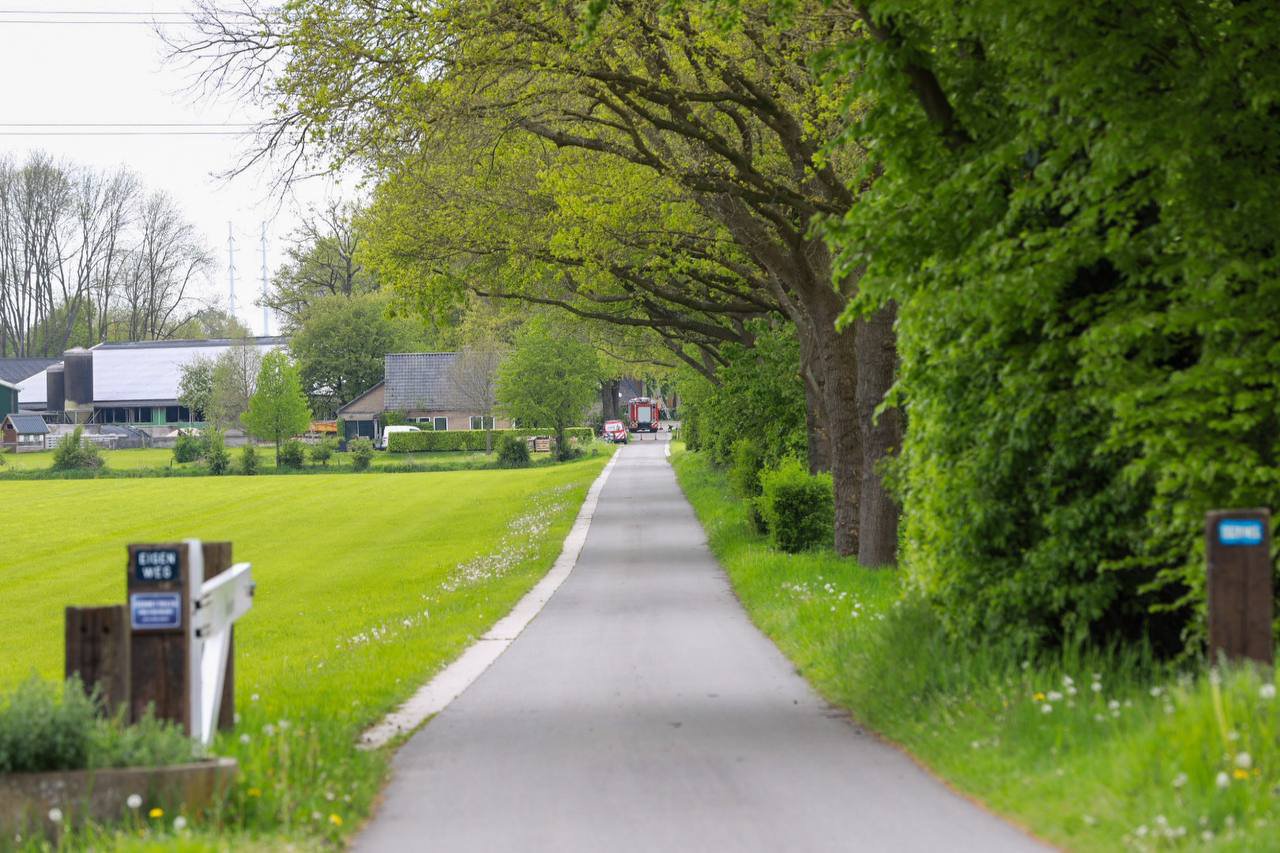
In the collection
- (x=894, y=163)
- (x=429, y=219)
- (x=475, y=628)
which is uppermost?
(x=429, y=219)

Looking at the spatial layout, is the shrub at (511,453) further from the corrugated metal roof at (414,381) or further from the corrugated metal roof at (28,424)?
the corrugated metal roof at (28,424)

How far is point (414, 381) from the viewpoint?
109 metres

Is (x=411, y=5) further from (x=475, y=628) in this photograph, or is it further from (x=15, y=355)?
(x=15, y=355)

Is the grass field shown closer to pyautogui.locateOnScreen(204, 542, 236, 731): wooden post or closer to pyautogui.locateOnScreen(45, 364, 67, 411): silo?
pyautogui.locateOnScreen(204, 542, 236, 731): wooden post

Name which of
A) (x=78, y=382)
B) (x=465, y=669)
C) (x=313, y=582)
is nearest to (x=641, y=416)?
(x=78, y=382)

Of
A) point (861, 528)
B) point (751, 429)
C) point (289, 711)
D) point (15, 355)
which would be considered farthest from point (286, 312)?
point (289, 711)

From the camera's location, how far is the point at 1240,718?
5.97 m

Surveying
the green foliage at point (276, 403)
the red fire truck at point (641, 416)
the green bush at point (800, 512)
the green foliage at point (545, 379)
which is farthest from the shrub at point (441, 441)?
the green bush at point (800, 512)

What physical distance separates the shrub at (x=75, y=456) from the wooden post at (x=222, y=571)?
7597 centimetres

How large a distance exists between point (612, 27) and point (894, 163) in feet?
20.8

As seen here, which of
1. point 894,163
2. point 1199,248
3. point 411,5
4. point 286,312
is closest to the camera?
point 1199,248

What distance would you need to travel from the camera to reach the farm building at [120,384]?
121 m

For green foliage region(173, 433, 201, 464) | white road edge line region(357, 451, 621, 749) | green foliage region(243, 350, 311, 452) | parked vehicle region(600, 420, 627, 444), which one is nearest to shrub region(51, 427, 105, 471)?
green foliage region(173, 433, 201, 464)

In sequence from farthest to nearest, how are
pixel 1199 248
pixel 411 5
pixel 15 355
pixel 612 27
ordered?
1. pixel 15 355
2. pixel 612 27
3. pixel 411 5
4. pixel 1199 248
